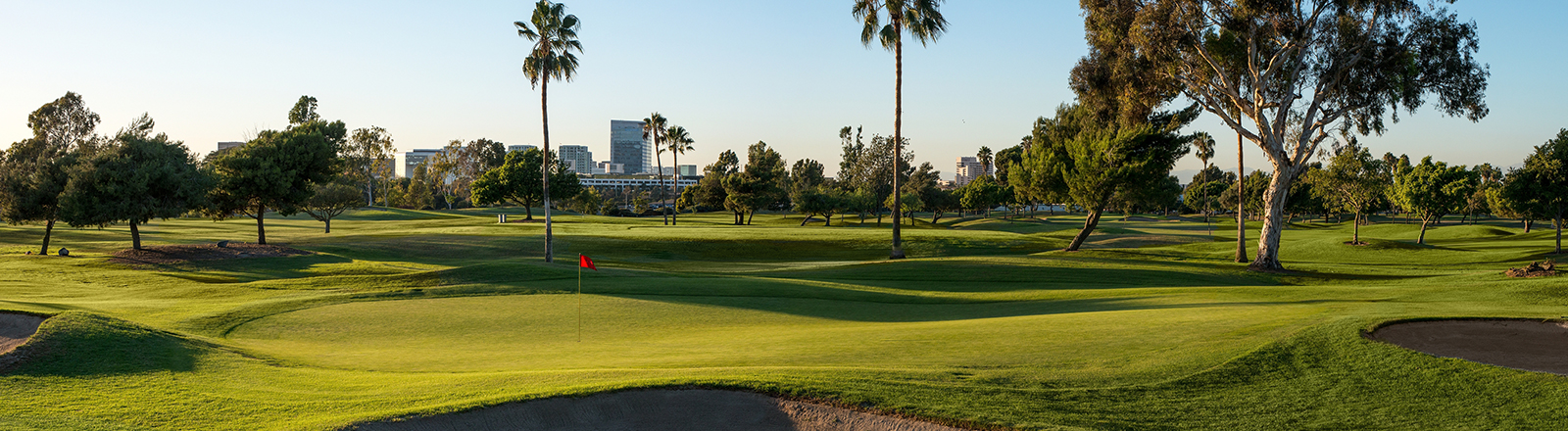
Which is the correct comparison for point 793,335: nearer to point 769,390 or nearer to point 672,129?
point 769,390

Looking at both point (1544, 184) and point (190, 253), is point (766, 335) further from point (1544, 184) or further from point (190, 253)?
point (1544, 184)

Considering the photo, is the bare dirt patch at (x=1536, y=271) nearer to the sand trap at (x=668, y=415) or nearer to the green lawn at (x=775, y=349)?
the green lawn at (x=775, y=349)

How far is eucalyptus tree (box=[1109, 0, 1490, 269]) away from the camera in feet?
99.7

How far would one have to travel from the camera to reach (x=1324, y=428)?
7.82m

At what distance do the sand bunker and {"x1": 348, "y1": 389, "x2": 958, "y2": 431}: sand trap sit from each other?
7998mm

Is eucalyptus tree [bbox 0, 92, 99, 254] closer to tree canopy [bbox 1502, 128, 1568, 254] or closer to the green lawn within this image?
the green lawn

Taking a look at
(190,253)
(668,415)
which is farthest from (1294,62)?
(190,253)

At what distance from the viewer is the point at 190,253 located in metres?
37.2

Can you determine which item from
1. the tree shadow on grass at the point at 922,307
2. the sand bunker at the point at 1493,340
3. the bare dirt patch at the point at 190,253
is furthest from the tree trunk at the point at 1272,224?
the bare dirt patch at the point at 190,253

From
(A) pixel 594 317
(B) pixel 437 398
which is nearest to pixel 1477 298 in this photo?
(A) pixel 594 317

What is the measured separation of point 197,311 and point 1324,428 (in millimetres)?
20909

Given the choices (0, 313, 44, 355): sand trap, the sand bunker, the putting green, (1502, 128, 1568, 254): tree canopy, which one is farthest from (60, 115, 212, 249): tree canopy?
(1502, 128, 1568, 254): tree canopy

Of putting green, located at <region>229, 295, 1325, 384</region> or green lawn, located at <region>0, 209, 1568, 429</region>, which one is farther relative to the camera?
putting green, located at <region>229, 295, 1325, 384</region>

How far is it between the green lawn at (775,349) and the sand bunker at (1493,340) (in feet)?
1.77
